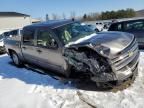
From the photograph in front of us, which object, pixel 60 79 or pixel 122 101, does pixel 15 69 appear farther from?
pixel 122 101

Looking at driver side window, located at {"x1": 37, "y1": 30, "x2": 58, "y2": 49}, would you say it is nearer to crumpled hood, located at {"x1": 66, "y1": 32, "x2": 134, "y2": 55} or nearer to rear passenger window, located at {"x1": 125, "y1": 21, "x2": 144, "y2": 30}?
crumpled hood, located at {"x1": 66, "y1": 32, "x2": 134, "y2": 55}

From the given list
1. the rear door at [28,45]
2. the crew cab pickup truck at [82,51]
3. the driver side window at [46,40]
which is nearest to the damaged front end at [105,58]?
the crew cab pickup truck at [82,51]

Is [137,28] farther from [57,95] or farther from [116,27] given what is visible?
[57,95]

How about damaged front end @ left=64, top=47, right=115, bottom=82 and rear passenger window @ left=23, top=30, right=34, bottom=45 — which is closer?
damaged front end @ left=64, top=47, right=115, bottom=82

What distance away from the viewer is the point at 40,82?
22.9ft

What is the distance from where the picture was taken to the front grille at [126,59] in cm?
522

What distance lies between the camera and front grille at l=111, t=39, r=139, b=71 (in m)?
5.22

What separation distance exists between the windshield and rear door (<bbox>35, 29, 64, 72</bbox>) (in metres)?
0.22

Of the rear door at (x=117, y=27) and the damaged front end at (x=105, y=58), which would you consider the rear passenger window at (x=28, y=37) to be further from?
the rear door at (x=117, y=27)

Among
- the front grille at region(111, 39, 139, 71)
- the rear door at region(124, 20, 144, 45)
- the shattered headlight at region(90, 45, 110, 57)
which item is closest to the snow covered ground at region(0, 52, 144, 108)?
the front grille at region(111, 39, 139, 71)

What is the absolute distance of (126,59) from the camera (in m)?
5.44

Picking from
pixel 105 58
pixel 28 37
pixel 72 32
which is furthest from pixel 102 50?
pixel 28 37

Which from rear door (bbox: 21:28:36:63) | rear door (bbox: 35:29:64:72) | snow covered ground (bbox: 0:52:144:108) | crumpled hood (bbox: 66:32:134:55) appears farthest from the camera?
rear door (bbox: 21:28:36:63)

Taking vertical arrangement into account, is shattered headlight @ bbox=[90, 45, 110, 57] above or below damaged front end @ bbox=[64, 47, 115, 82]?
above
